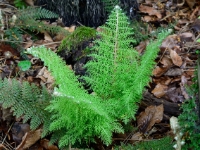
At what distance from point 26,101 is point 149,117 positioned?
40.9 inches

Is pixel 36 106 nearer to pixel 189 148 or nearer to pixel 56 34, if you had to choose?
pixel 189 148

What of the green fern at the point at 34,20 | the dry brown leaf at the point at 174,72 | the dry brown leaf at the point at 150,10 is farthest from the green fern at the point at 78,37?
the dry brown leaf at the point at 150,10

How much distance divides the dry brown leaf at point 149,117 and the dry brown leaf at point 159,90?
0.18m

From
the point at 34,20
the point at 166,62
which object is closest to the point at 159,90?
the point at 166,62

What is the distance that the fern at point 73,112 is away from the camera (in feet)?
7.63

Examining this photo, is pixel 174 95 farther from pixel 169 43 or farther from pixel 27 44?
pixel 27 44

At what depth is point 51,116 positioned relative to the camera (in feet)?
8.90

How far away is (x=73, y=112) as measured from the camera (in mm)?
2402

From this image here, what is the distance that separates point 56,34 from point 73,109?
1838 millimetres

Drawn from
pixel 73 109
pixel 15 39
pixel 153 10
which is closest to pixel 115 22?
pixel 73 109

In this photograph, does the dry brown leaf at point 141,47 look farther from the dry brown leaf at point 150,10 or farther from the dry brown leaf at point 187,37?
the dry brown leaf at point 150,10

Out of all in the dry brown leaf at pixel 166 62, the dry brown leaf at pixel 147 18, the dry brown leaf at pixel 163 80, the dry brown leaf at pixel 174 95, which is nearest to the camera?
the dry brown leaf at pixel 174 95

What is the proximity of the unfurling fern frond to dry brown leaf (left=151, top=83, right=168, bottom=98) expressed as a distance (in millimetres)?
1004

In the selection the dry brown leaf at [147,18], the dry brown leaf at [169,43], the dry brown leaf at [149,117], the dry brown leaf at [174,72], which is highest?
the dry brown leaf at [147,18]
